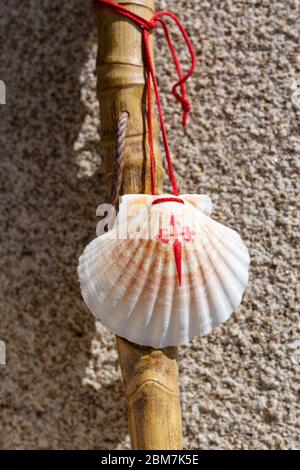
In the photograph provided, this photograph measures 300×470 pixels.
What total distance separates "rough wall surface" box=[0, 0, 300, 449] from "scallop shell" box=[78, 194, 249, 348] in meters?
0.12

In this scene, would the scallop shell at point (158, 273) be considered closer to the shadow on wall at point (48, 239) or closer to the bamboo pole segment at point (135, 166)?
the bamboo pole segment at point (135, 166)

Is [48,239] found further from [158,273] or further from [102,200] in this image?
[158,273]

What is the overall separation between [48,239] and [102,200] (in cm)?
8

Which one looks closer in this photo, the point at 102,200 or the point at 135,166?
the point at 135,166

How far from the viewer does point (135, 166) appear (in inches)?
26.1

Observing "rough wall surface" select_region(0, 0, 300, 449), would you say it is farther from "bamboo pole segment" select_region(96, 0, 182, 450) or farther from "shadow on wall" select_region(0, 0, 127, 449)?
"bamboo pole segment" select_region(96, 0, 182, 450)

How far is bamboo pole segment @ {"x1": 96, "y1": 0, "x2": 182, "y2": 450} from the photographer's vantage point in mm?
627

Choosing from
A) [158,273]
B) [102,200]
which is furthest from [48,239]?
[158,273]

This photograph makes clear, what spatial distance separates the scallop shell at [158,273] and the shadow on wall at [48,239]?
13cm

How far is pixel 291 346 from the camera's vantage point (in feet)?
2.46

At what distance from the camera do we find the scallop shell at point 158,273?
0.63 meters

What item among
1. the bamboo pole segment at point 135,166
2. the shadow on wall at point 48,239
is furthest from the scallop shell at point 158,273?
the shadow on wall at point 48,239
